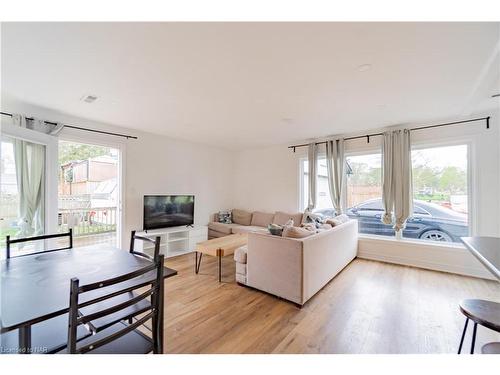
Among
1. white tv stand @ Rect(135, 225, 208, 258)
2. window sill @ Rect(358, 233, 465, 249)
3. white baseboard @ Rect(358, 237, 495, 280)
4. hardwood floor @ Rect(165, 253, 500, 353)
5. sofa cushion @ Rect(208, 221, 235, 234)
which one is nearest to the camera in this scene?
hardwood floor @ Rect(165, 253, 500, 353)

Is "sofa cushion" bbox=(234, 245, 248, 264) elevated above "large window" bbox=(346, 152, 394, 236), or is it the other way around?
"large window" bbox=(346, 152, 394, 236)

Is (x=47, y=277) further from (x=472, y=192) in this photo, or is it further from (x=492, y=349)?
(x=472, y=192)

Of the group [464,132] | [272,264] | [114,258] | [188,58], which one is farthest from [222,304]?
[464,132]

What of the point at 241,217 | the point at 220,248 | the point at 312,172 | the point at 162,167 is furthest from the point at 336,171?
the point at 162,167

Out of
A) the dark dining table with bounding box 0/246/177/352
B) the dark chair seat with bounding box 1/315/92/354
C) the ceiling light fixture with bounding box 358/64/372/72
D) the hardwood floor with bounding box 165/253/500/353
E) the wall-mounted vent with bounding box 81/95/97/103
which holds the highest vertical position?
the wall-mounted vent with bounding box 81/95/97/103

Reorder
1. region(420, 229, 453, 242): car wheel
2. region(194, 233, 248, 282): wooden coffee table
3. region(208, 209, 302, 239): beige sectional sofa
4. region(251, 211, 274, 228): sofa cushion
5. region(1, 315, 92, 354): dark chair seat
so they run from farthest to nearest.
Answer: region(251, 211, 274, 228): sofa cushion
region(208, 209, 302, 239): beige sectional sofa
region(420, 229, 453, 242): car wheel
region(194, 233, 248, 282): wooden coffee table
region(1, 315, 92, 354): dark chair seat

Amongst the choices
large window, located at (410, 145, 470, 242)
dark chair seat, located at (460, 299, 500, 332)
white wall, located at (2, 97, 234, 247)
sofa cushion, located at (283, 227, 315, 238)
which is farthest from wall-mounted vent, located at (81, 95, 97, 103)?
large window, located at (410, 145, 470, 242)

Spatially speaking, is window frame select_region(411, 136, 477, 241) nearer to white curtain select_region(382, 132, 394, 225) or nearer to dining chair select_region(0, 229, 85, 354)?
white curtain select_region(382, 132, 394, 225)

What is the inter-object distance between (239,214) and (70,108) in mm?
3957

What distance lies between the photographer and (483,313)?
1293 mm

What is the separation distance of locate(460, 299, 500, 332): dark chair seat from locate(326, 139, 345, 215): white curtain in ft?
9.84

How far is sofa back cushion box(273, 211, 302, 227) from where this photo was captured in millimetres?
4629

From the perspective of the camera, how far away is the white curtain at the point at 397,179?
3713 mm

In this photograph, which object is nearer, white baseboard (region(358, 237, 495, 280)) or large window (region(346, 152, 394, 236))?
white baseboard (region(358, 237, 495, 280))
